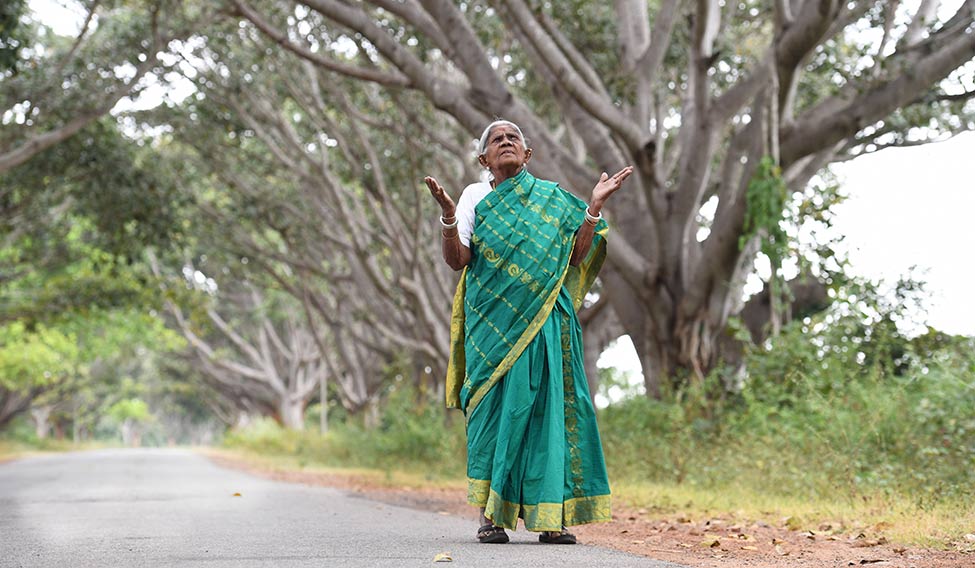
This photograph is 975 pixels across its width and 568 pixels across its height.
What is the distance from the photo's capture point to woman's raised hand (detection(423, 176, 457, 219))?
5321 millimetres

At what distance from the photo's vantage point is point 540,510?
5410mm

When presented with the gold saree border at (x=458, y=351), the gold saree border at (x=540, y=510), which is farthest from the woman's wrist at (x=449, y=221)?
the gold saree border at (x=540, y=510)

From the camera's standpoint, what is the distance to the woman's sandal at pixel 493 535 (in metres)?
5.61

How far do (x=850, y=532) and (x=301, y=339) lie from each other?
29.8m

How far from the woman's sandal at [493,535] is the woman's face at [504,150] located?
1.86m

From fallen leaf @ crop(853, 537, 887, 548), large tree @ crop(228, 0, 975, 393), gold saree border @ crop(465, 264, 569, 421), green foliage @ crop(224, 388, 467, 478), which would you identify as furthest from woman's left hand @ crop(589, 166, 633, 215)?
green foliage @ crop(224, 388, 467, 478)

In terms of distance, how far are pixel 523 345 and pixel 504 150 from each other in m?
1.05

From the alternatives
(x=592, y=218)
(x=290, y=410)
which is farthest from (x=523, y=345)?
(x=290, y=410)

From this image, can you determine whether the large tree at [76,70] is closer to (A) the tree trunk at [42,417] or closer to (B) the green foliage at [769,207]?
(B) the green foliage at [769,207]

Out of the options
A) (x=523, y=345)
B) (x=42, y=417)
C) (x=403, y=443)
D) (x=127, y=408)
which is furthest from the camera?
(x=127, y=408)

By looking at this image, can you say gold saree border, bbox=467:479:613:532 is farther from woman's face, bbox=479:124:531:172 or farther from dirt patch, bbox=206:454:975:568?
woman's face, bbox=479:124:531:172

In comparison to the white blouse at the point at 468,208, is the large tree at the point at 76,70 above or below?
above

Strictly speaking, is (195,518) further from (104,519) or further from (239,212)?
(239,212)

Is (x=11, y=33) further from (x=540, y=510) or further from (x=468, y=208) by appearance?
(x=540, y=510)
